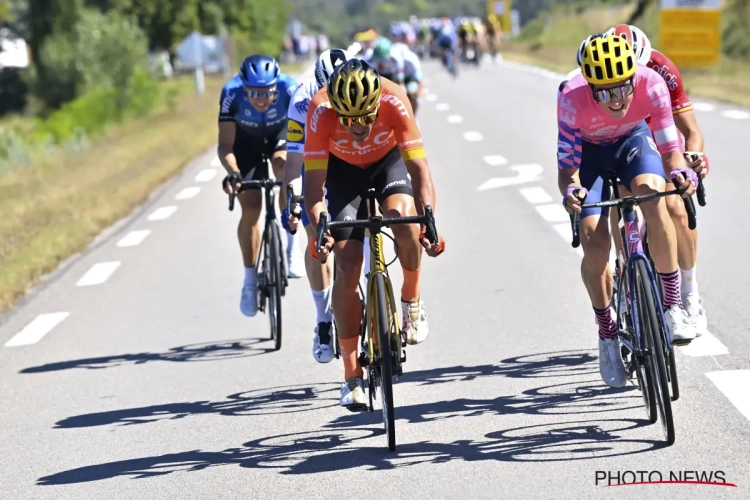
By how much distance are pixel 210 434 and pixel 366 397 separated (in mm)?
817

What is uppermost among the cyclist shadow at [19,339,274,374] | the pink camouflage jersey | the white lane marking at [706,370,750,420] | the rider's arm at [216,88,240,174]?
the pink camouflage jersey

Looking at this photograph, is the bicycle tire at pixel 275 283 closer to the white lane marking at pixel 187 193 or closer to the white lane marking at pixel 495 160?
the white lane marking at pixel 187 193

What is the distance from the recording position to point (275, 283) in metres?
9.96

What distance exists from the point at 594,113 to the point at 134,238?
873 centimetres

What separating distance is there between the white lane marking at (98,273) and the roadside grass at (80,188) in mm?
440

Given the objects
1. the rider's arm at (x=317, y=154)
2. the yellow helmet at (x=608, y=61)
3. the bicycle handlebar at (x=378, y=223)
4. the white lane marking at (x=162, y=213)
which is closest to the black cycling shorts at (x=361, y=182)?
the rider's arm at (x=317, y=154)

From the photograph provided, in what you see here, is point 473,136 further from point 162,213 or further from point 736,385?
point 736,385

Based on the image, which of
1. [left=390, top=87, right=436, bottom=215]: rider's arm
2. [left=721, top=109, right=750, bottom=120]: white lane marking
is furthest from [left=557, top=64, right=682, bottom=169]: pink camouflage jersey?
[left=721, top=109, right=750, bottom=120]: white lane marking

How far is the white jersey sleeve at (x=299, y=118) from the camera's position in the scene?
825 centimetres

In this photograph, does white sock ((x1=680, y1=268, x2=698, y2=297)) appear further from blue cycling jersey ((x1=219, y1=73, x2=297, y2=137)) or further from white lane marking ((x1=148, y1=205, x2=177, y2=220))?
white lane marking ((x1=148, y1=205, x2=177, y2=220))

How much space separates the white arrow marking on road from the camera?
1708 cm

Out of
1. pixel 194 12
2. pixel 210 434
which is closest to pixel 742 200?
pixel 210 434

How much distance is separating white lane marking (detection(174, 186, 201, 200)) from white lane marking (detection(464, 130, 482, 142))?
5482 mm

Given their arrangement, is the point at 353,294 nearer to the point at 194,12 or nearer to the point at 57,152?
the point at 57,152
